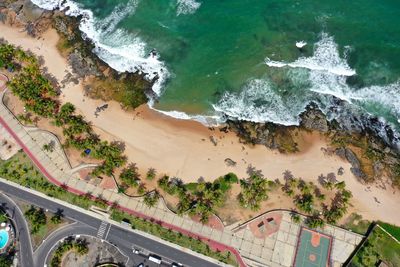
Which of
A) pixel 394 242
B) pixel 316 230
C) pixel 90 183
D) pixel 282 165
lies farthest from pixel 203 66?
pixel 394 242

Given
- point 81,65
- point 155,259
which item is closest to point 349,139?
point 155,259

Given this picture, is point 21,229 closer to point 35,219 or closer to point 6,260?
point 35,219

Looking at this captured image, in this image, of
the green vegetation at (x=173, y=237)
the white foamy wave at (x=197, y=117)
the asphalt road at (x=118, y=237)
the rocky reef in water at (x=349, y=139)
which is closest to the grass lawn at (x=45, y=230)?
the asphalt road at (x=118, y=237)

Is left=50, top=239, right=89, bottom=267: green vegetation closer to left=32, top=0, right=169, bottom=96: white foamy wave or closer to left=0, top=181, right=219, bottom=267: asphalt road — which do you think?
left=0, top=181, right=219, bottom=267: asphalt road

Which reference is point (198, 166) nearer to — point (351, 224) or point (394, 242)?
point (351, 224)

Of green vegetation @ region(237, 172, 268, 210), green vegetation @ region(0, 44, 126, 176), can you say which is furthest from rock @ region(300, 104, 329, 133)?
green vegetation @ region(0, 44, 126, 176)

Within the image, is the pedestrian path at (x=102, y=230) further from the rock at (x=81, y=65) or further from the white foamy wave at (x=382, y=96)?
the white foamy wave at (x=382, y=96)

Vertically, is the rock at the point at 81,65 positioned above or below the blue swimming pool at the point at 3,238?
above
